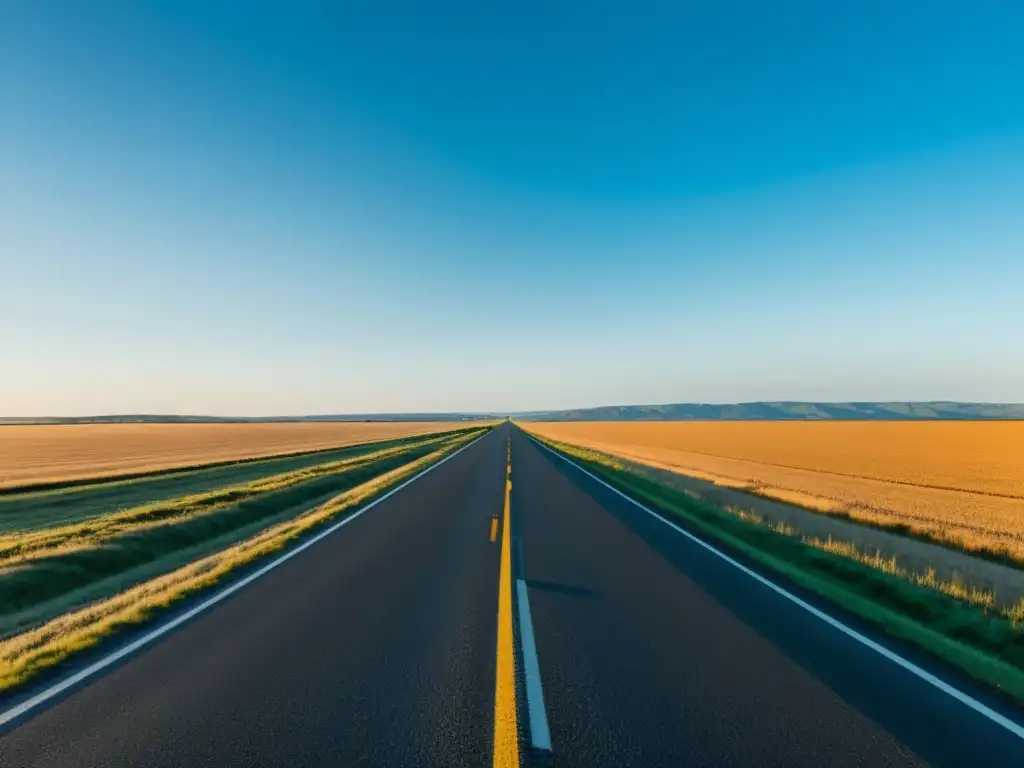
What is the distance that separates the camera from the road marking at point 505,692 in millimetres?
3732

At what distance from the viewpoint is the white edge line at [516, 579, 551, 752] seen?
394 centimetres

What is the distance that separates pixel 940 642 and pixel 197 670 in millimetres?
8181

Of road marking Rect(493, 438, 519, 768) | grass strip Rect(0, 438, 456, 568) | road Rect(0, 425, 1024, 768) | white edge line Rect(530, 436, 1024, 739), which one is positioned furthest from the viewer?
grass strip Rect(0, 438, 456, 568)

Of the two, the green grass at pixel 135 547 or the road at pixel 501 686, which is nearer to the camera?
the road at pixel 501 686

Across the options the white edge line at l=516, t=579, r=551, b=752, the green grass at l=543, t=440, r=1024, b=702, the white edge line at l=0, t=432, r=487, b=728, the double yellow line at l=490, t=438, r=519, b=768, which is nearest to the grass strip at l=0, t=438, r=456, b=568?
the white edge line at l=0, t=432, r=487, b=728

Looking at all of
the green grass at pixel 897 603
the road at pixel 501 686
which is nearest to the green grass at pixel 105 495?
the road at pixel 501 686

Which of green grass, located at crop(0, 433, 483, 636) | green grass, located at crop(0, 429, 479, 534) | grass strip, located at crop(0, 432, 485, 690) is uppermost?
grass strip, located at crop(0, 432, 485, 690)

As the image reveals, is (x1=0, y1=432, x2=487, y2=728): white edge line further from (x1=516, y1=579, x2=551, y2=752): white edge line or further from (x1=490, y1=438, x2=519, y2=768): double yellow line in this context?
(x1=516, y1=579, x2=551, y2=752): white edge line

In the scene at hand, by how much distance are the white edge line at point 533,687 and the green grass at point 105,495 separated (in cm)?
1546

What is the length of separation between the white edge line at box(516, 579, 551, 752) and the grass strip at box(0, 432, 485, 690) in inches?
192

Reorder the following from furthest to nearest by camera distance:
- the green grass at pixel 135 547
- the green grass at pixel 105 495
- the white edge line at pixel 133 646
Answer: the green grass at pixel 105 495 < the green grass at pixel 135 547 < the white edge line at pixel 133 646

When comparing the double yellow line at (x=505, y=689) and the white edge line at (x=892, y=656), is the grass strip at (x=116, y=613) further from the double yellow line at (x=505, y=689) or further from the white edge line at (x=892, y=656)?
the white edge line at (x=892, y=656)

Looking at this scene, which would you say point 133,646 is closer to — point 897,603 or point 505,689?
point 505,689

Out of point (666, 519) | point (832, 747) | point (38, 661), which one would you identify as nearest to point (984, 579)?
point (666, 519)
